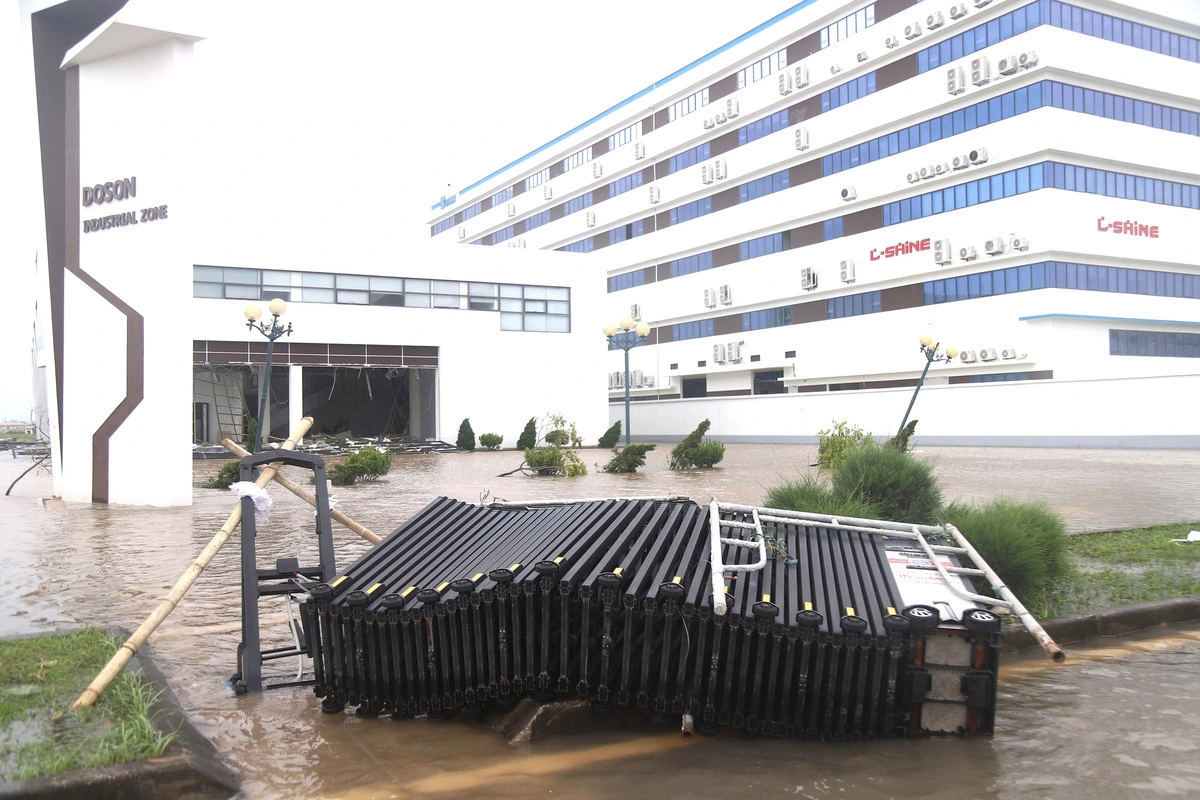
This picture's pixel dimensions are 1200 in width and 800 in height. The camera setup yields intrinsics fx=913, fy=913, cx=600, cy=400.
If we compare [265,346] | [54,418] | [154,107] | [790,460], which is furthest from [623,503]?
[265,346]

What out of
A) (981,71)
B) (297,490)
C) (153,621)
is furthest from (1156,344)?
(153,621)

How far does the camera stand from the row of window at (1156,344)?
113ft

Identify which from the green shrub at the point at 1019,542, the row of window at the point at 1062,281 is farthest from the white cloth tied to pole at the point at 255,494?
the row of window at the point at 1062,281

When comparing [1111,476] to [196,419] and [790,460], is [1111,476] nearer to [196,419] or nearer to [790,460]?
[790,460]

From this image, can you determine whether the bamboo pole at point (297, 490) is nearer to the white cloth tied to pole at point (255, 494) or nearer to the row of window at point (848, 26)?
the white cloth tied to pole at point (255, 494)

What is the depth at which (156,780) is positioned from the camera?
3709 mm

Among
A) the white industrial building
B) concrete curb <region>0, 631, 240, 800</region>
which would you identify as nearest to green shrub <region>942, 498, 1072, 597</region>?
concrete curb <region>0, 631, 240, 800</region>

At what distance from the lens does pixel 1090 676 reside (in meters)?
5.64

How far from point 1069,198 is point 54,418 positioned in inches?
1287

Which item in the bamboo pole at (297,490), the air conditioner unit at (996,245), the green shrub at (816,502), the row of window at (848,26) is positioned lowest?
the green shrub at (816,502)

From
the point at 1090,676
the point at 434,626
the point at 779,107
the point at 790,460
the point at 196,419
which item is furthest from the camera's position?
the point at 779,107

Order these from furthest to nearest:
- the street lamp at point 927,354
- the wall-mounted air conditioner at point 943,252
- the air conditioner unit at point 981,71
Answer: the wall-mounted air conditioner at point 943,252, the air conditioner unit at point 981,71, the street lamp at point 927,354

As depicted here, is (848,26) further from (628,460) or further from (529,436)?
(628,460)

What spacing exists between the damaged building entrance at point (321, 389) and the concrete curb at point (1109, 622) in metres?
27.6
